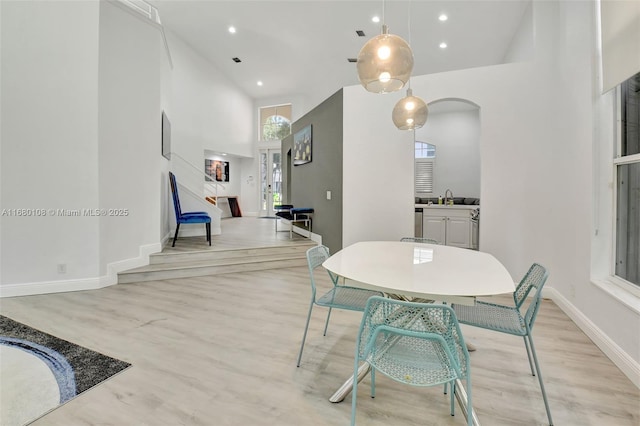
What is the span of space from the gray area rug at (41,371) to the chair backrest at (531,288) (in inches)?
101

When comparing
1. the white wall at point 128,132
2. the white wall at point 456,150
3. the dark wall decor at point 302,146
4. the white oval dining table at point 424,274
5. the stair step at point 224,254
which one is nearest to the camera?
the white oval dining table at point 424,274

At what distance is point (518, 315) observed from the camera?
1826 millimetres

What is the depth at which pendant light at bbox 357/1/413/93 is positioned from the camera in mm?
1732

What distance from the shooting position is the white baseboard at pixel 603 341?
6.16ft

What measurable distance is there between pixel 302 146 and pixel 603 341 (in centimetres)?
551

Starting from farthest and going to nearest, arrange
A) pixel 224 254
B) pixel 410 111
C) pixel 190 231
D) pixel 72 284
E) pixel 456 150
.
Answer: pixel 456 150 < pixel 190 231 < pixel 224 254 < pixel 72 284 < pixel 410 111

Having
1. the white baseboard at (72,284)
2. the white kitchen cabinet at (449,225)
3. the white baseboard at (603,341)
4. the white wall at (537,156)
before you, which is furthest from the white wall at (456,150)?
the white baseboard at (72,284)

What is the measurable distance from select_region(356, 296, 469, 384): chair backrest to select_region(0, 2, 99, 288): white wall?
Result: 3.79 meters

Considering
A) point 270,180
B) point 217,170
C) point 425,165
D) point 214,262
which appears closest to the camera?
point 214,262

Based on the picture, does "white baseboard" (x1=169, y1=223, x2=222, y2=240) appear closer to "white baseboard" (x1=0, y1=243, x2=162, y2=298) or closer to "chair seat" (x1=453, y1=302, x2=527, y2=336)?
"white baseboard" (x1=0, y1=243, x2=162, y2=298)

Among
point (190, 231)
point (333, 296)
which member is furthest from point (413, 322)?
point (190, 231)

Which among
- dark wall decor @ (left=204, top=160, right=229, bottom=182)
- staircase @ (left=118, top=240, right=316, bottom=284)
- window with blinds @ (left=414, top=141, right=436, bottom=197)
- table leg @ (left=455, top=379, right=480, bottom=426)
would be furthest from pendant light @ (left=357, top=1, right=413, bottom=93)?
dark wall decor @ (left=204, top=160, right=229, bottom=182)

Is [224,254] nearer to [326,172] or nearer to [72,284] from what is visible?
[72,284]

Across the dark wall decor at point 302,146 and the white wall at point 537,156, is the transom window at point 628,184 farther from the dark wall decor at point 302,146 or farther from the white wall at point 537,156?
the dark wall decor at point 302,146
